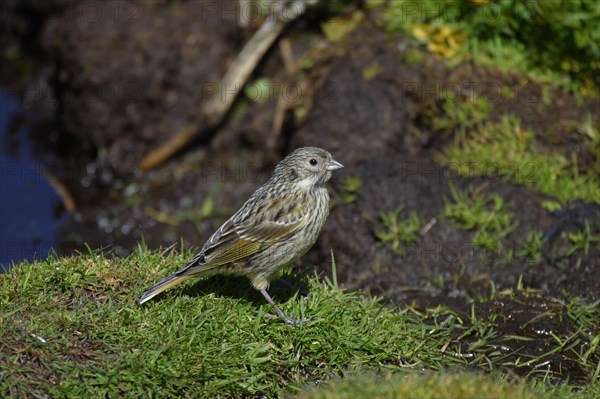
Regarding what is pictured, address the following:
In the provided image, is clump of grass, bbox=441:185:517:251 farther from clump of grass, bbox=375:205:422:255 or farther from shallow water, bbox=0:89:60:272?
shallow water, bbox=0:89:60:272

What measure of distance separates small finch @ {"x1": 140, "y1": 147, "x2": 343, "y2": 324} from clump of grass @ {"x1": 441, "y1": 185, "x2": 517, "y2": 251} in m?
1.79

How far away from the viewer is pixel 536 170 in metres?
8.75

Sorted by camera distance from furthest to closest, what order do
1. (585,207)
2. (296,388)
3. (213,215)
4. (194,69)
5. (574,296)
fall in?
(194,69) < (213,215) < (585,207) < (574,296) < (296,388)

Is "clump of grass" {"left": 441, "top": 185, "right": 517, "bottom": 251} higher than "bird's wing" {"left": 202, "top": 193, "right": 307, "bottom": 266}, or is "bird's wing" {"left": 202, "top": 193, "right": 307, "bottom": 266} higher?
"bird's wing" {"left": 202, "top": 193, "right": 307, "bottom": 266}

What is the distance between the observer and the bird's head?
7.06 metres

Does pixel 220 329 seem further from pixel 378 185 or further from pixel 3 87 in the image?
pixel 3 87

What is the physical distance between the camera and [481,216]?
826 cm

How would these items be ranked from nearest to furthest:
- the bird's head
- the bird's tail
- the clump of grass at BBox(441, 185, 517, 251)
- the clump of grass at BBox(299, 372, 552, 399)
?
the clump of grass at BBox(299, 372, 552, 399) → the bird's tail → the bird's head → the clump of grass at BBox(441, 185, 517, 251)

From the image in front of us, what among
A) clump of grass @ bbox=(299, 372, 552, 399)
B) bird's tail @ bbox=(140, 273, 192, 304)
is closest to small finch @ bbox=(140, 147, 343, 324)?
bird's tail @ bbox=(140, 273, 192, 304)

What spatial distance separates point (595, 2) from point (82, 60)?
630 centimetres

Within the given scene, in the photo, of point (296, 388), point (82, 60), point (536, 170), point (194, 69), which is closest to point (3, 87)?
point (82, 60)

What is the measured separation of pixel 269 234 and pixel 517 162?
3328 mm

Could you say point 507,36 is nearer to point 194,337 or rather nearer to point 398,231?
point 398,231

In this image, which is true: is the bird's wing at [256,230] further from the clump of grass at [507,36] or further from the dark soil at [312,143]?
the clump of grass at [507,36]
